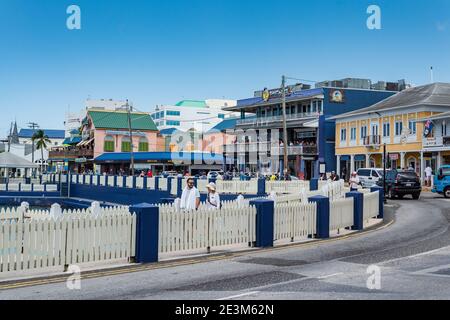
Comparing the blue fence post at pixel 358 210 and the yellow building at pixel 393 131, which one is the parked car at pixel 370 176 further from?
the blue fence post at pixel 358 210

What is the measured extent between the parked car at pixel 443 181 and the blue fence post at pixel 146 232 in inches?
988

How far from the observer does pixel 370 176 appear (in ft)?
115

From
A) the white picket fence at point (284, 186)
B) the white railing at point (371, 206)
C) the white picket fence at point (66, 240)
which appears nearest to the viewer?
the white picket fence at point (66, 240)

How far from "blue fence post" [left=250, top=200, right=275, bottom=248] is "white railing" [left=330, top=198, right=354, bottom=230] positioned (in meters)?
3.19

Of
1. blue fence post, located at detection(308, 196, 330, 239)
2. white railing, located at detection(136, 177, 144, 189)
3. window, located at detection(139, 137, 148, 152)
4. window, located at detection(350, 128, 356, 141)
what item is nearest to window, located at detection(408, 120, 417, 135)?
window, located at detection(350, 128, 356, 141)

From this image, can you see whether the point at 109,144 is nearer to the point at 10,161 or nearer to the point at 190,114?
the point at 10,161

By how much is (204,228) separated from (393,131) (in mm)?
39105

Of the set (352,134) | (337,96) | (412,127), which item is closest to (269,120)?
(337,96)

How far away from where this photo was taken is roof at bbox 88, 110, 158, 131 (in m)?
83.6

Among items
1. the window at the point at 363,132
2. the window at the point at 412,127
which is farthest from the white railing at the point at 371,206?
the window at the point at 363,132

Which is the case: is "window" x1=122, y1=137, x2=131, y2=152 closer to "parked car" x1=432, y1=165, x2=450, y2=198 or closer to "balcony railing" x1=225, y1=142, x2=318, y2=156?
"balcony railing" x1=225, y1=142, x2=318, y2=156

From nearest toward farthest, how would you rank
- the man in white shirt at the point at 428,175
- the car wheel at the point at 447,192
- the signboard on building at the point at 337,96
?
the car wheel at the point at 447,192 < the man in white shirt at the point at 428,175 < the signboard on building at the point at 337,96

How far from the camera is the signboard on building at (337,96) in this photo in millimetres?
58531
